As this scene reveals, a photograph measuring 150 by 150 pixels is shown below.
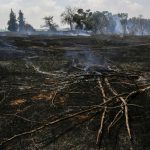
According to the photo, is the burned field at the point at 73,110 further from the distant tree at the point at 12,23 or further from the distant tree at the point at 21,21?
the distant tree at the point at 21,21

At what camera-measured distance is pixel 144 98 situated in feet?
17.0

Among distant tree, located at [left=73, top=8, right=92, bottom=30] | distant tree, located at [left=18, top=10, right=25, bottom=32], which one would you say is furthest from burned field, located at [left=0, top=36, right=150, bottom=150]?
distant tree, located at [left=18, top=10, right=25, bottom=32]

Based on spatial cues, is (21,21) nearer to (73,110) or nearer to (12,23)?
(12,23)

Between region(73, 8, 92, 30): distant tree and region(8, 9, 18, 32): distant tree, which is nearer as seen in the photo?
region(73, 8, 92, 30): distant tree

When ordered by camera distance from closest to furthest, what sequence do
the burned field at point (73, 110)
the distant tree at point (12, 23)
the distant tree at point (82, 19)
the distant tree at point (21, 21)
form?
the burned field at point (73, 110) → the distant tree at point (82, 19) → the distant tree at point (12, 23) → the distant tree at point (21, 21)

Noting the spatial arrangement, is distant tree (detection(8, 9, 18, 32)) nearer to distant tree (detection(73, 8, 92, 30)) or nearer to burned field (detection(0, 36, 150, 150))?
distant tree (detection(73, 8, 92, 30))

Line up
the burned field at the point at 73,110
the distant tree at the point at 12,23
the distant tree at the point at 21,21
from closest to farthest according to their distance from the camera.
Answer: the burned field at the point at 73,110
the distant tree at the point at 12,23
the distant tree at the point at 21,21

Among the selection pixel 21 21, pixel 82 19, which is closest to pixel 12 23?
pixel 21 21

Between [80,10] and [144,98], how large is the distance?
45.3 metres

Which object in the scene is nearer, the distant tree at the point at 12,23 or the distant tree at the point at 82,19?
the distant tree at the point at 82,19

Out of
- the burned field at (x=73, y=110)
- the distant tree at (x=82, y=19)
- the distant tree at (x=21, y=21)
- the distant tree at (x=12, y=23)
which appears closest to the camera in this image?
the burned field at (x=73, y=110)

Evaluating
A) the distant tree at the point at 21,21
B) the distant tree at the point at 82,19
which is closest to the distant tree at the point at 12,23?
the distant tree at the point at 21,21

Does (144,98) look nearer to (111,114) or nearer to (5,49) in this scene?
(111,114)

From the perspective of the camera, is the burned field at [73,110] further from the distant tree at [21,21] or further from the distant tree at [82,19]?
the distant tree at [21,21]
